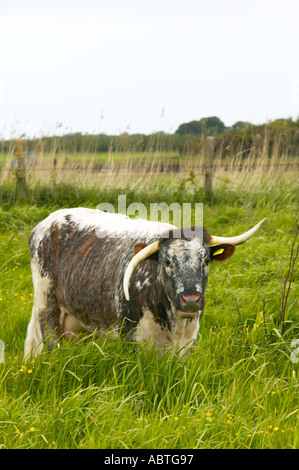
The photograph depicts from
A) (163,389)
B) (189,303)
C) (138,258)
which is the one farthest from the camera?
(138,258)

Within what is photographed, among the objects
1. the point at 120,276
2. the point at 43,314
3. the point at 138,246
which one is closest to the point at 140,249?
the point at 138,246

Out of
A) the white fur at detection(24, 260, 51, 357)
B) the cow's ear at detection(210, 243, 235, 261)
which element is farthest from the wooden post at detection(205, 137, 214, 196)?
the cow's ear at detection(210, 243, 235, 261)

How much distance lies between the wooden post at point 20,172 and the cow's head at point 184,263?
6.41 meters

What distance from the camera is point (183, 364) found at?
3.34 meters

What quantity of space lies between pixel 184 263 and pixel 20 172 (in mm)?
6897

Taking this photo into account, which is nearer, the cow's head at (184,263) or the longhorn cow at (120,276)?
the cow's head at (184,263)

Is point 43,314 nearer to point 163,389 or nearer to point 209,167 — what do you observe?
point 163,389

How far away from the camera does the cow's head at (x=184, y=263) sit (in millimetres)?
3105

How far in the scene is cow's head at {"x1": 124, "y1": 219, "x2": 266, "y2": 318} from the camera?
122 inches

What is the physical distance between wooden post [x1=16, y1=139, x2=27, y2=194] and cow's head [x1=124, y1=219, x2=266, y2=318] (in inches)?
253

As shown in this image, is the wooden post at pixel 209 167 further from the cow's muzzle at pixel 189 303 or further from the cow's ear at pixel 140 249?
the cow's muzzle at pixel 189 303

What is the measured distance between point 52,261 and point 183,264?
1330 millimetres

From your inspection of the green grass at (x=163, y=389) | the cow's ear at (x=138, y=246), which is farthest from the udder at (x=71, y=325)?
the cow's ear at (x=138, y=246)

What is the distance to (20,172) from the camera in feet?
31.3
